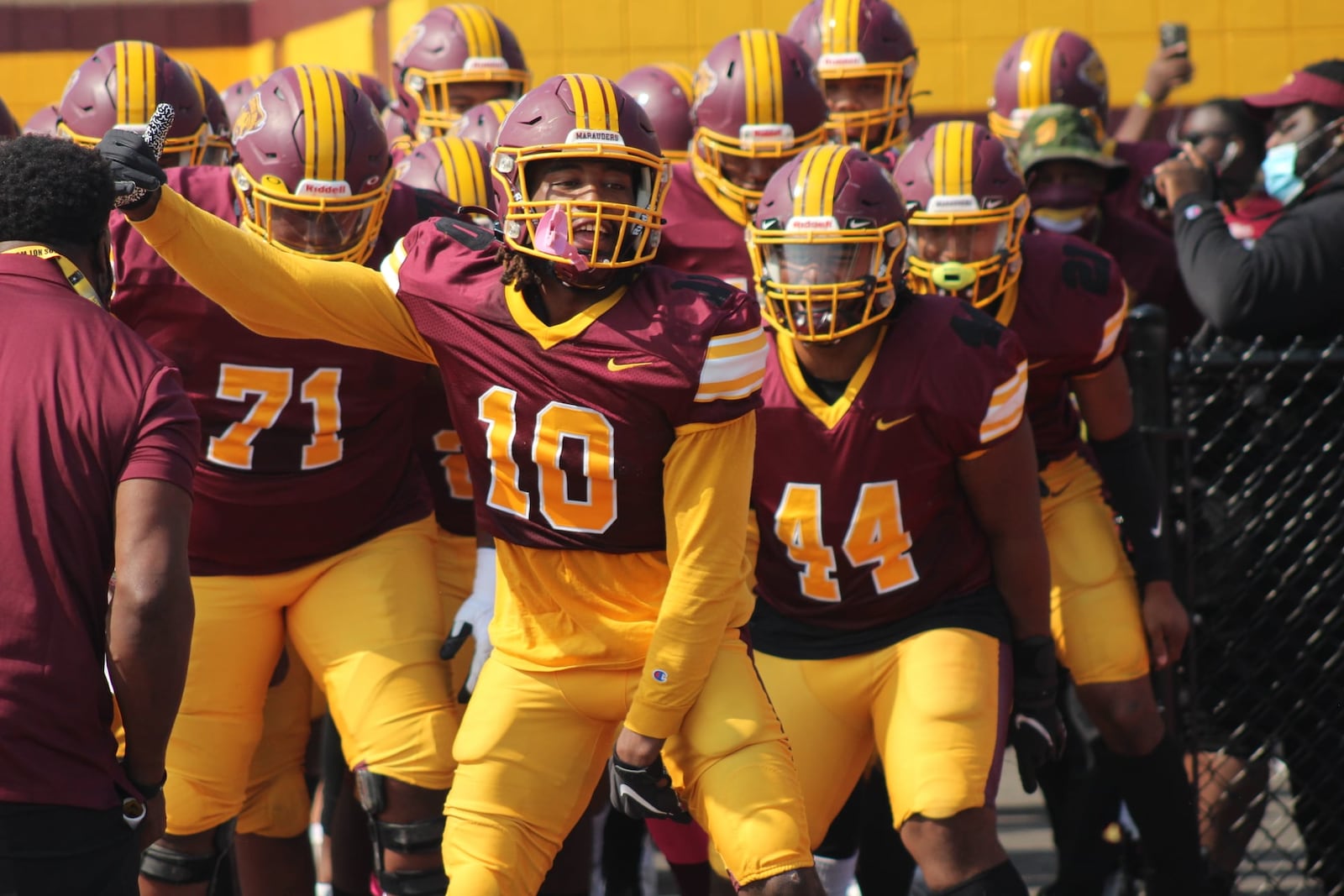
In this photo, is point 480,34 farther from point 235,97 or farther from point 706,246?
point 706,246

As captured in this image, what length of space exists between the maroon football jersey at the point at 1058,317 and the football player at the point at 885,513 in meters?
0.55

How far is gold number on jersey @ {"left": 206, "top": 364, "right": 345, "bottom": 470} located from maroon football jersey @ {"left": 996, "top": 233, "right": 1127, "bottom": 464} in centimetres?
161

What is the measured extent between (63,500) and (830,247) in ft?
5.82

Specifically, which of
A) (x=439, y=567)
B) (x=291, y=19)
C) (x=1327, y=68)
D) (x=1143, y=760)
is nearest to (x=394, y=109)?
(x=439, y=567)

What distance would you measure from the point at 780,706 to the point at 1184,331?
2438 millimetres

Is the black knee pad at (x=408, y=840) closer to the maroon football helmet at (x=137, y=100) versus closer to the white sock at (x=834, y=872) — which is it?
the white sock at (x=834, y=872)

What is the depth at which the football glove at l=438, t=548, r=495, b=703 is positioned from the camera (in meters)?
3.89

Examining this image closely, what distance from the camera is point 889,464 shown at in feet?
12.3

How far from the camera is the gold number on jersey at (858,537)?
149 inches

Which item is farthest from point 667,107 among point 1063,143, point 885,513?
point 885,513

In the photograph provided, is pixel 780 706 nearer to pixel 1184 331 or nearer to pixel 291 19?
pixel 1184 331

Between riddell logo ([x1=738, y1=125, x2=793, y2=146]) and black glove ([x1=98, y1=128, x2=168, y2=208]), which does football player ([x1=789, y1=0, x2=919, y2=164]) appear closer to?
riddell logo ([x1=738, y1=125, x2=793, y2=146])

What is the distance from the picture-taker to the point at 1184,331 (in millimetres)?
5641

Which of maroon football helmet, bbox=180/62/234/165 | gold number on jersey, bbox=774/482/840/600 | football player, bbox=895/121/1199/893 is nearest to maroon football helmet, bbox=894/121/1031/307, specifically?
football player, bbox=895/121/1199/893
